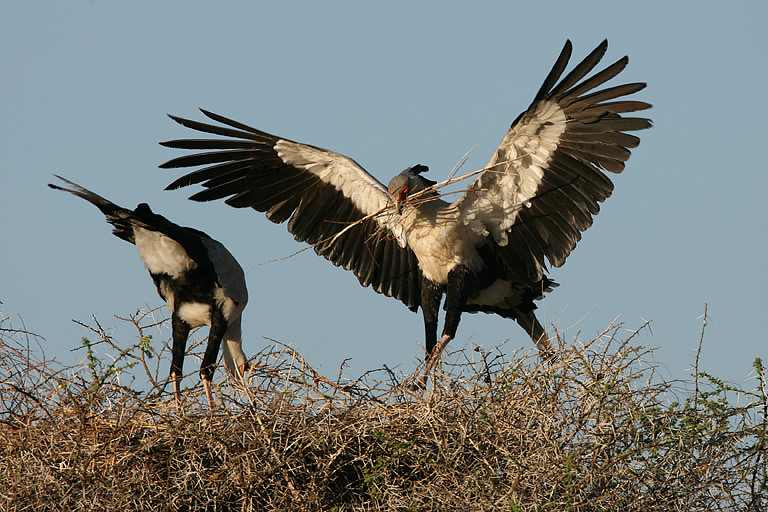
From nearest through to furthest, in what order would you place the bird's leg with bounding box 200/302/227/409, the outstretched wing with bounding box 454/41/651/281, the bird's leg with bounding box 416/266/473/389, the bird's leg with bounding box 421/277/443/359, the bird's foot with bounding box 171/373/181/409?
the bird's foot with bounding box 171/373/181/409 → the outstretched wing with bounding box 454/41/651/281 → the bird's leg with bounding box 200/302/227/409 → the bird's leg with bounding box 416/266/473/389 → the bird's leg with bounding box 421/277/443/359

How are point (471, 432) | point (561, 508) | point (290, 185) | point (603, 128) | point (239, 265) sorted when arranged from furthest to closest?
point (290, 185)
point (239, 265)
point (603, 128)
point (471, 432)
point (561, 508)

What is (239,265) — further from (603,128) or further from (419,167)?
(603,128)

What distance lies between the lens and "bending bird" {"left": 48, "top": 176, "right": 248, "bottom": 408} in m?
5.97

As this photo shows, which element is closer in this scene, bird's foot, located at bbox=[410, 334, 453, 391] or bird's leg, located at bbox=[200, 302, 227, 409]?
bird's foot, located at bbox=[410, 334, 453, 391]

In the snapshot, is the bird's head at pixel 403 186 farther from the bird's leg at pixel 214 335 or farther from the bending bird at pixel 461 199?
the bird's leg at pixel 214 335

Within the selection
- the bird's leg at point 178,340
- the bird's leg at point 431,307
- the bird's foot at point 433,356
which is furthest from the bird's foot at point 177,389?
the bird's leg at point 431,307

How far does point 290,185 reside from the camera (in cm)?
711

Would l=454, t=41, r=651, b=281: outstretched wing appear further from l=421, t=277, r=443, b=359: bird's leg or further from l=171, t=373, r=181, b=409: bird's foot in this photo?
l=171, t=373, r=181, b=409: bird's foot

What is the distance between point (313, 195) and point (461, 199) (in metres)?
1.28

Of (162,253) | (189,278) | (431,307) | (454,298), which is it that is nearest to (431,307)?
(431,307)

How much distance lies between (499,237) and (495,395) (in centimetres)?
197

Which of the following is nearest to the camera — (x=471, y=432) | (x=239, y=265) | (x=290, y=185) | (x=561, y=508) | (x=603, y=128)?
(x=561, y=508)

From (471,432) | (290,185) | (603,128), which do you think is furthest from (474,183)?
(471,432)

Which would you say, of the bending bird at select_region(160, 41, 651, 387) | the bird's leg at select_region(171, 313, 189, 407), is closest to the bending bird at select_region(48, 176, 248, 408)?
the bird's leg at select_region(171, 313, 189, 407)
